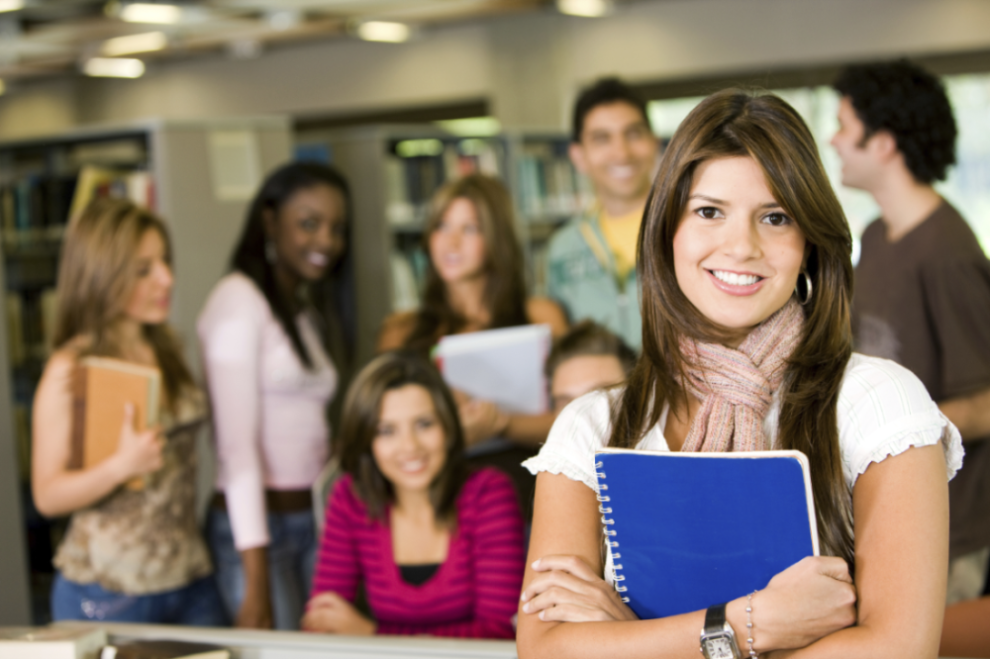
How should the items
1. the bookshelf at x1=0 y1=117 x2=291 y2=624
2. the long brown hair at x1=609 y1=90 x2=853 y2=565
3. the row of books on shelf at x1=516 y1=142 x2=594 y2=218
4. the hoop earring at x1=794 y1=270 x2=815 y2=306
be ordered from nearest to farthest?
1. the long brown hair at x1=609 y1=90 x2=853 y2=565
2. the hoop earring at x1=794 y1=270 x2=815 y2=306
3. the bookshelf at x1=0 y1=117 x2=291 y2=624
4. the row of books on shelf at x1=516 y1=142 x2=594 y2=218

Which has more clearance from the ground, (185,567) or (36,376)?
(36,376)

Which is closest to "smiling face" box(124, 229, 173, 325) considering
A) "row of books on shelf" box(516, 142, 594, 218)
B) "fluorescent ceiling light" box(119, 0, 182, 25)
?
"row of books on shelf" box(516, 142, 594, 218)

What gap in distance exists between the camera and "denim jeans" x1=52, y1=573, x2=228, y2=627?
90.3 inches

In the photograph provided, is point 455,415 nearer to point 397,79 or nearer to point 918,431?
point 918,431

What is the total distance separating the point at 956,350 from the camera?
2145mm

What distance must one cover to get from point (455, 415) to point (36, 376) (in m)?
2.36

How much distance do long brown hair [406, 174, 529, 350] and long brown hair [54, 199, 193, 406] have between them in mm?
798

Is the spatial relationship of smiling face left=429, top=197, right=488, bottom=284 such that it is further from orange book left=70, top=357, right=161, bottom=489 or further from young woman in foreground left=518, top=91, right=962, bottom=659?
young woman in foreground left=518, top=91, right=962, bottom=659

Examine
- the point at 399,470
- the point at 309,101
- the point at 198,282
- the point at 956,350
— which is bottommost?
the point at 399,470

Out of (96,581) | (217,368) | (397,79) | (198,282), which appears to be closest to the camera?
(96,581)

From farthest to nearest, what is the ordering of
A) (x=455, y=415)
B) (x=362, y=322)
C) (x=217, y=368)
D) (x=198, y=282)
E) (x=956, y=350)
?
(x=362, y=322) < (x=198, y=282) < (x=217, y=368) < (x=455, y=415) < (x=956, y=350)

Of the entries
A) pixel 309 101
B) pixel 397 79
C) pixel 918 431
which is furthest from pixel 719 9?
pixel 918 431

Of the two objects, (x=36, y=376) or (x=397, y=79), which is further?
(x=397, y=79)

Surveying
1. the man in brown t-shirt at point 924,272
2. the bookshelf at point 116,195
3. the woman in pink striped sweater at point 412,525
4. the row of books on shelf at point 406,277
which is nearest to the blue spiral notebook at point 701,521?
the woman in pink striped sweater at point 412,525
